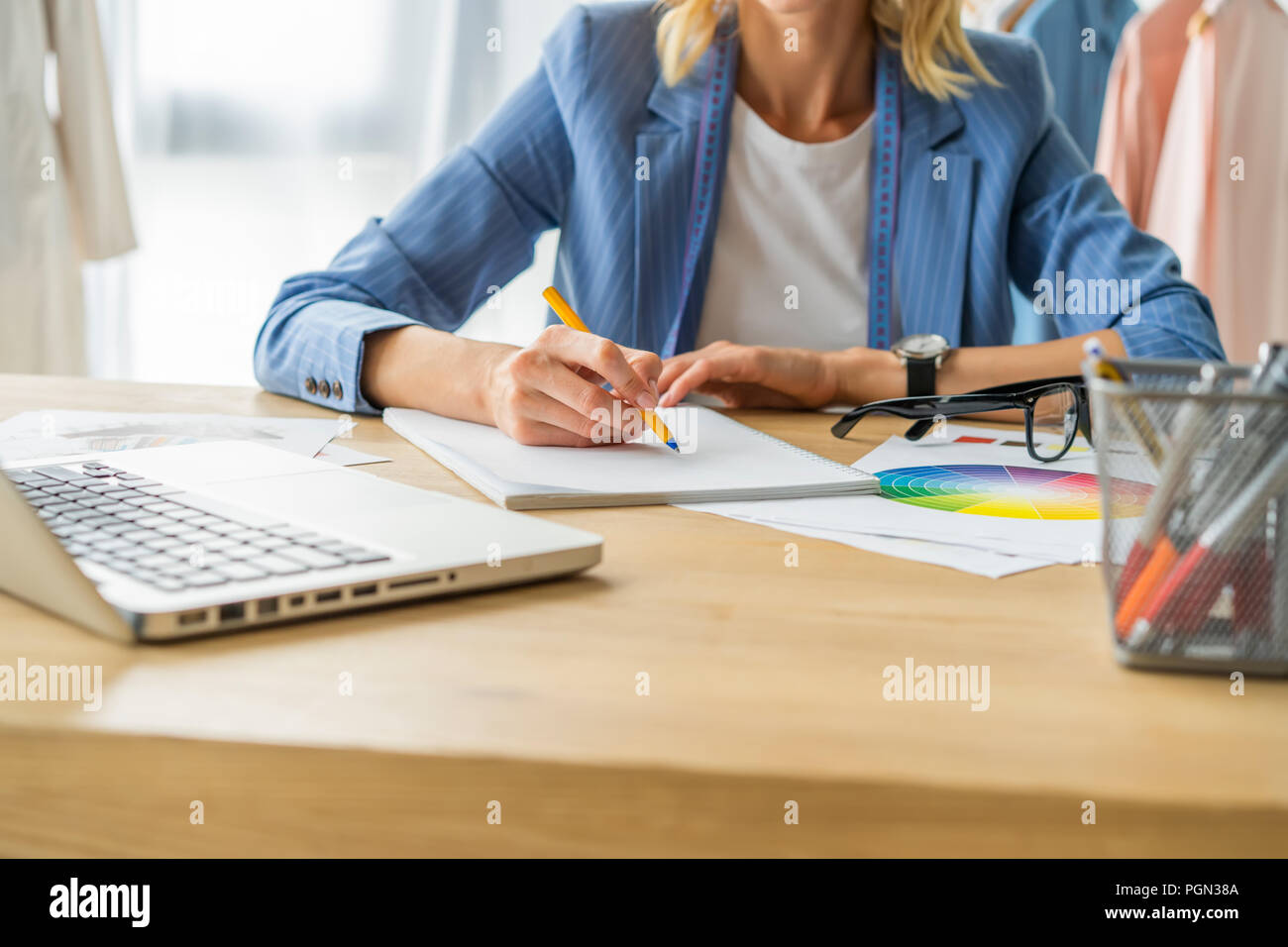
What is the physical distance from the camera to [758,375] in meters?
1.02

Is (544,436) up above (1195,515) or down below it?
above

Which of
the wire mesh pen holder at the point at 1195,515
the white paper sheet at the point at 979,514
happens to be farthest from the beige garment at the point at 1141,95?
the wire mesh pen holder at the point at 1195,515

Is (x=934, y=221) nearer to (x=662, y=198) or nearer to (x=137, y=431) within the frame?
(x=662, y=198)

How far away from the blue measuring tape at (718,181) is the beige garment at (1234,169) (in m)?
0.93

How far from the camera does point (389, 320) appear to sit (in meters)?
0.99

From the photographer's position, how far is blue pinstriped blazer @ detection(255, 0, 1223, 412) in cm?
126

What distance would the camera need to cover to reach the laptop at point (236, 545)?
0.41m

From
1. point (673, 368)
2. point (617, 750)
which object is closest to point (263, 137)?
point (673, 368)

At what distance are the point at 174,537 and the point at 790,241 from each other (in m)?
1.02

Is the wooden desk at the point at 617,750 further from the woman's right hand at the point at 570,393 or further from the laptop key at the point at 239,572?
the woman's right hand at the point at 570,393

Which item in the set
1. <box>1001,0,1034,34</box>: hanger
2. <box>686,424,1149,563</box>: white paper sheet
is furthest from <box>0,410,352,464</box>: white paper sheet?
<box>1001,0,1034,34</box>: hanger

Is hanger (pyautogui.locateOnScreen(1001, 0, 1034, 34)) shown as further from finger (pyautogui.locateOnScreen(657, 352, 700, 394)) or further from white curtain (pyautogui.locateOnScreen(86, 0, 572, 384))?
finger (pyautogui.locateOnScreen(657, 352, 700, 394))
